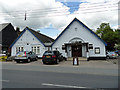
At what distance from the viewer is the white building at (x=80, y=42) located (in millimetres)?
17777

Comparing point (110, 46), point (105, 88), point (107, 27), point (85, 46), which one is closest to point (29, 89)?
point (105, 88)

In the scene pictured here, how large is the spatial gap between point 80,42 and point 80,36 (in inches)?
46.2

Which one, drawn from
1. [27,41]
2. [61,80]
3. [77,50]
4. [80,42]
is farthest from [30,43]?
[61,80]

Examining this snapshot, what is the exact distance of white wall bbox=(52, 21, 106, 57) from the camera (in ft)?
58.5

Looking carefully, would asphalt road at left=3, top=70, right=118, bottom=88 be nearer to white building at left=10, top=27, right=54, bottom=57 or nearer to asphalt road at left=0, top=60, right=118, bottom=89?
asphalt road at left=0, top=60, right=118, bottom=89

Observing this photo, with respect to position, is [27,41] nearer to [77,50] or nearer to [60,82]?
[77,50]

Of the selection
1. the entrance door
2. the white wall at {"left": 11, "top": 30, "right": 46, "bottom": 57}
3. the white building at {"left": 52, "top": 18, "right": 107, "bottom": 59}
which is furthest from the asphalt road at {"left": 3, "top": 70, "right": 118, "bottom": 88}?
the white wall at {"left": 11, "top": 30, "right": 46, "bottom": 57}

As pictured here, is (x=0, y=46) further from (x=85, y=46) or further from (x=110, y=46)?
(x=110, y=46)

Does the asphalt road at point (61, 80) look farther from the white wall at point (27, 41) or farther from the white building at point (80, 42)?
the white wall at point (27, 41)

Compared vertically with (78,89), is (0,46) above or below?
above

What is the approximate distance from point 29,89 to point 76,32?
51.4ft

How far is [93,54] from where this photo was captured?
1794 centimetres

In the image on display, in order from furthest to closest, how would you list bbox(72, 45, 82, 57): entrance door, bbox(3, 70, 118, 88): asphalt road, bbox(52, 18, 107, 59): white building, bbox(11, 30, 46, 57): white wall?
bbox(11, 30, 46, 57): white wall → bbox(72, 45, 82, 57): entrance door → bbox(52, 18, 107, 59): white building → bbox(3, 70, 118, 88): asphalt road

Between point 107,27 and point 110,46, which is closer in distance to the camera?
point 110,46
